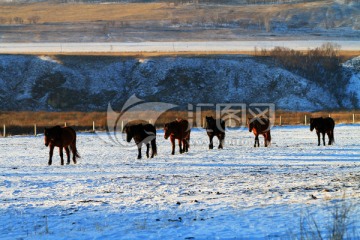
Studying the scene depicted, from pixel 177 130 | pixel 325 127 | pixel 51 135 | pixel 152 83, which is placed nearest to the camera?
pixel 51 135

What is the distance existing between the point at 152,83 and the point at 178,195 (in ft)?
272

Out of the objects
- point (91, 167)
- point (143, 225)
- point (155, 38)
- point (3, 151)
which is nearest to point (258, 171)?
point (91, 167)

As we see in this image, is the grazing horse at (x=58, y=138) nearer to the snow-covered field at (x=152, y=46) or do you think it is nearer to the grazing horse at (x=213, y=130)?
the grazing horse at (x=213, y=130)

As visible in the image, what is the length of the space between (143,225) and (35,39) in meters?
139

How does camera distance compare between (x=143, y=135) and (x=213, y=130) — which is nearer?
(x=143, y=135)

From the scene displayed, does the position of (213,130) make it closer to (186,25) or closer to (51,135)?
(51,135)

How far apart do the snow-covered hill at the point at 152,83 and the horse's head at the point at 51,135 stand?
207ft

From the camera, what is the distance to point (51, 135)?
2333 centimetres

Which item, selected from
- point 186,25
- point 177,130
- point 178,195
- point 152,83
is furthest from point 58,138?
point 186,25

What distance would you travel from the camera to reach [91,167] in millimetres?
21781

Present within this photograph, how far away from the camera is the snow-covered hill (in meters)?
89.6

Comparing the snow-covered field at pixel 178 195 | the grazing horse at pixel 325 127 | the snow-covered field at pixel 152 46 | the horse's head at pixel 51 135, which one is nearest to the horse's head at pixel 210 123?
the snow-covered field at pixel 178 195

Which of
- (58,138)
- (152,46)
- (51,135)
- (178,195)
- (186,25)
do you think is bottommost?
(178,195)

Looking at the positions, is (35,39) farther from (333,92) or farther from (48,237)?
(48,237)
